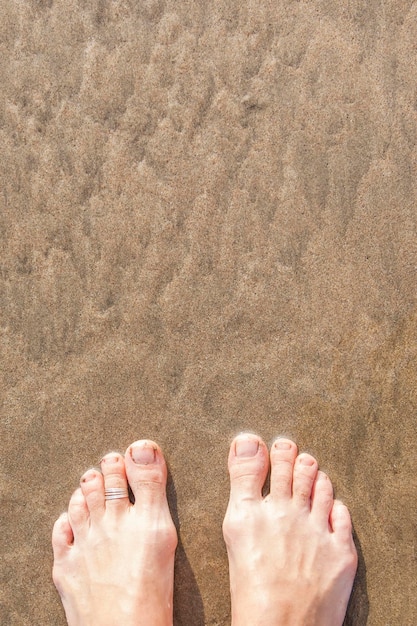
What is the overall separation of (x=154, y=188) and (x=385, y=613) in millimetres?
1604

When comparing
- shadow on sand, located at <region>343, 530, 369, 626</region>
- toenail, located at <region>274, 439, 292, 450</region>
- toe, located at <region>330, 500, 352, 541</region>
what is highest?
toenail, located at <region>274, 439, 292, 450</region>

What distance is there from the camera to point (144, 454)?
6.68 ft

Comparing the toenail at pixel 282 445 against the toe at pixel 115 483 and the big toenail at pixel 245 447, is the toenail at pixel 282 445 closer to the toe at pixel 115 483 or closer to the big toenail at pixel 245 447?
the big toenail at pixel 245 447

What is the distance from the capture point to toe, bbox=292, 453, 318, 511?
6.77ft

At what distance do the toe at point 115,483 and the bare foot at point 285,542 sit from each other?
37cm

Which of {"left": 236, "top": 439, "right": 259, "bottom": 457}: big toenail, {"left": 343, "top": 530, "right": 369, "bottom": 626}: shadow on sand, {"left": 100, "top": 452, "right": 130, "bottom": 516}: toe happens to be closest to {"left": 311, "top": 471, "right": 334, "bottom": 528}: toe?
{"left": 343, "top": 530, "right": 369, "bottom": 626}: shadow on sand

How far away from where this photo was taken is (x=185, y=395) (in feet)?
6.72

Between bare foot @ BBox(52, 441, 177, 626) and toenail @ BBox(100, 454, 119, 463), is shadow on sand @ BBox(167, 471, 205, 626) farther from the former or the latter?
toenail @ BBox(100, 454, 119, 463)

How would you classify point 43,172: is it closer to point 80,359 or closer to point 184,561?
point 80,359

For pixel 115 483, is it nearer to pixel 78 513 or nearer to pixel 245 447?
A: pixel 78 513

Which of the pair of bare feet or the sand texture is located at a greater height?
the sand texture

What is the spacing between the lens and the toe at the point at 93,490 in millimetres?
2092

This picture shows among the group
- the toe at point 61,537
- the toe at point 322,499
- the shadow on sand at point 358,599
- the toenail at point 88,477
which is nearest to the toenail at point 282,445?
the toe at point 322,499

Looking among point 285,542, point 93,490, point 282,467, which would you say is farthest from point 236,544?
point 93,490
